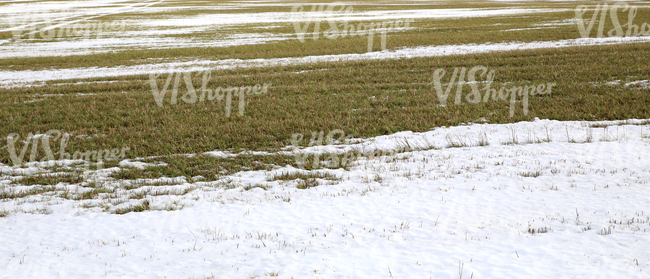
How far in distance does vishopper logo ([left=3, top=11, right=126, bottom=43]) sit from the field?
25443 millimetres

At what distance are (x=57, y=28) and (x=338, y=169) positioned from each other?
54.7m

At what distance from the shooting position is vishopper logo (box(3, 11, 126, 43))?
48.5m

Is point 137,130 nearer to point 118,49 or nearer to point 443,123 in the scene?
point 443,123

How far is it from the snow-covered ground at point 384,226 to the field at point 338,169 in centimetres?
4

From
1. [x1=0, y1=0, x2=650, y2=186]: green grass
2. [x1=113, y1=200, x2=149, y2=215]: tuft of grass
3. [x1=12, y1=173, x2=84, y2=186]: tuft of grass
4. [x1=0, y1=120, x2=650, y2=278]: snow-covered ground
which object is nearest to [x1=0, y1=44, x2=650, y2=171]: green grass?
[x1=0, y1=0, x2=650, y2=186]: green grass

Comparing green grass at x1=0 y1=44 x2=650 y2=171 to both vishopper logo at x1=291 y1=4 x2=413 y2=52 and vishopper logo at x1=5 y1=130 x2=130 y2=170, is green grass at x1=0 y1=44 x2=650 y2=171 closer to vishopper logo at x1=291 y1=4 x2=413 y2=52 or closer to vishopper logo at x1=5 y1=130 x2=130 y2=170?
vishopper logo at x1=5 y1=130 x2=130 y2=170

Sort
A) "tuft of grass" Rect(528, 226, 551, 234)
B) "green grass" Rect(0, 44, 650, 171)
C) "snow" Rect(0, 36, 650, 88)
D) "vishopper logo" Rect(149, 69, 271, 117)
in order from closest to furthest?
"tuft of grass" Rect(528, 226, 551, 234)
"green grass" Rect(0, 44, 650, 171)
"vishopper logo" Rect(149, 69, 271, 117)
"snow" Rect(0, 36, 650, 88)

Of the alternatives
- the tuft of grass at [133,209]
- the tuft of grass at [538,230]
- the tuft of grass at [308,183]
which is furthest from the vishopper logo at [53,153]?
the tuft of grass at [538,230]

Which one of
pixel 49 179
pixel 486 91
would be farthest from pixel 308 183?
pixel 486 91

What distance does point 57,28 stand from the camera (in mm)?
54500

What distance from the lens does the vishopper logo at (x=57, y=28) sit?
48534 mm

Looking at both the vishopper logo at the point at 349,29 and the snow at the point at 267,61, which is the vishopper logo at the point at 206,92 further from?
the vishopper logo at the point at 349,29

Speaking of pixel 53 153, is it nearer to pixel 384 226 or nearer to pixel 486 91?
pixel 384 226

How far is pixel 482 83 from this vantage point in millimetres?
19969
